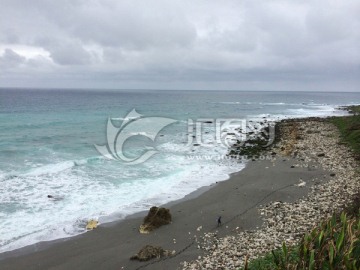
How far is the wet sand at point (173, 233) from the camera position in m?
10.4

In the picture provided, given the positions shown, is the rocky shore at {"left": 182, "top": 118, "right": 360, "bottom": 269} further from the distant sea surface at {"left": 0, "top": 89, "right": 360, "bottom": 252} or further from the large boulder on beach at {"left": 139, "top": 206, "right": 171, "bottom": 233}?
the distant sea surface at {"left": 0, "top": 89, "right": 360, "bottom": 252}

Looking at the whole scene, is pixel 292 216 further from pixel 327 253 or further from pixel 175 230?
pixel 327 253

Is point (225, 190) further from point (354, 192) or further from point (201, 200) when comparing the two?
point (354, 192)

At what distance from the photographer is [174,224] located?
43.5ft

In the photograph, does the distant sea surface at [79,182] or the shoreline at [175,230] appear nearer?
the shoreline at [175,230]

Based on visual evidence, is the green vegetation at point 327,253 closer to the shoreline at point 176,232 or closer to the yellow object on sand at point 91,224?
the shoreline at point 176,232

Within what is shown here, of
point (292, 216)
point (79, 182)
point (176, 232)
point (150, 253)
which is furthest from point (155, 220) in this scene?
point (79, 182)

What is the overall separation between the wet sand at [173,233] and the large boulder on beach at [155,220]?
0.25m

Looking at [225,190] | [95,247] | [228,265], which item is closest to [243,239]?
[228,265]

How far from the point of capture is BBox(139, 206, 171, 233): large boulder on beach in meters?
12.8

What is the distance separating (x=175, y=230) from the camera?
12.6 meters

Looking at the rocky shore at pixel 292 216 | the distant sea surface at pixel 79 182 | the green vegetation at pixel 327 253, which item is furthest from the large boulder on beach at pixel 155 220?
the green vegetation at pixel 327 253

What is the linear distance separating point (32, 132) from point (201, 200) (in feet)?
105

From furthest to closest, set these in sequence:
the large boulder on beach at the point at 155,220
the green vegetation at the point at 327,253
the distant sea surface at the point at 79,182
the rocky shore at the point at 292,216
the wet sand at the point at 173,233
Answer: the distant sea surface at the point at 79,182
the large boulder on beach at the point at 155,220
the wet sand at the point at 173,233
the rocky shore at the point at 292,216
the green vegetation at the point at 327,253
